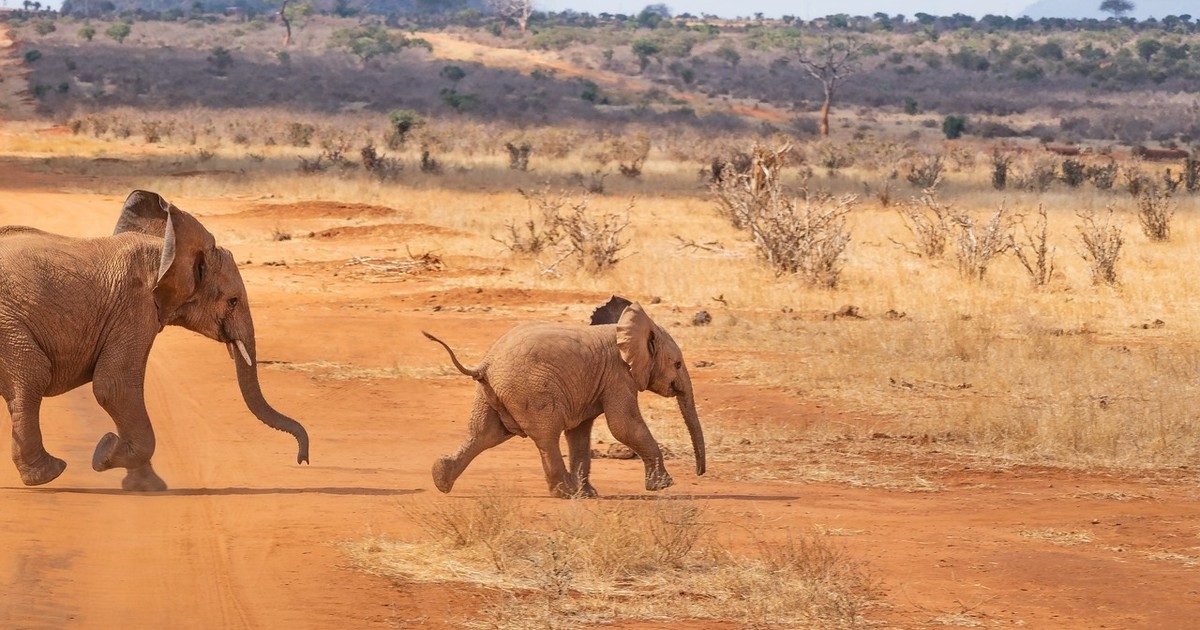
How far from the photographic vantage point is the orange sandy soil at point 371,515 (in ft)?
20.7

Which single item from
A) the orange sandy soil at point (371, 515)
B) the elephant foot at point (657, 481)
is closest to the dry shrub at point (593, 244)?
the orange sandy soil at point (371, 515)

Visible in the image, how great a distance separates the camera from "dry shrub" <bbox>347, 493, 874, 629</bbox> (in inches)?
251

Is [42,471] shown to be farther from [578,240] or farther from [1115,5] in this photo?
[1115,5]

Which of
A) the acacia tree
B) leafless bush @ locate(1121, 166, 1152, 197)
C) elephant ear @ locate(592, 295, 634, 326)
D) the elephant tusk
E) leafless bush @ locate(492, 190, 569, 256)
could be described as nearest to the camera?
the elephant tusk

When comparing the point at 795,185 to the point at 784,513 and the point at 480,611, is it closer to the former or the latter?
the point at 784,513

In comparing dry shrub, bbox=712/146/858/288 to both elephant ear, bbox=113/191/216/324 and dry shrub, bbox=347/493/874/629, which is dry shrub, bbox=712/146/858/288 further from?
dry shrub, bbox=347/493/874/629

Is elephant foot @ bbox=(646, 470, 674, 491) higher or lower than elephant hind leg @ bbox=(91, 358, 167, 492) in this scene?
lower

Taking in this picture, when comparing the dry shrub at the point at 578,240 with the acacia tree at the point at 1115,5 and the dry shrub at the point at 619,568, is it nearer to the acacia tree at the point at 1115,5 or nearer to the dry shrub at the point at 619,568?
the dry shrub at the point at 619,568

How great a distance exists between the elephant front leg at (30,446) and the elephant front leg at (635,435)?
3008mm

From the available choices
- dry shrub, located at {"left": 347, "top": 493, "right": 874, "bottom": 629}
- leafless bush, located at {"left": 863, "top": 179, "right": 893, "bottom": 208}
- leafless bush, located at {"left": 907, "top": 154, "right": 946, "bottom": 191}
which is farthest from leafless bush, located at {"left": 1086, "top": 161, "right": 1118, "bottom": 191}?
dry shrub, located at {"left": 347, "top": 493, "right": 874, "bottom": 629}

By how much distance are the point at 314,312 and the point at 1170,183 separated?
19943mm

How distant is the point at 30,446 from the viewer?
795 cm

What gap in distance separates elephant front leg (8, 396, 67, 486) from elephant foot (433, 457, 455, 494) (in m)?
1.97

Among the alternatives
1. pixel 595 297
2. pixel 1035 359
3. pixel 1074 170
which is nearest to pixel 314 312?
pixel 595 297
